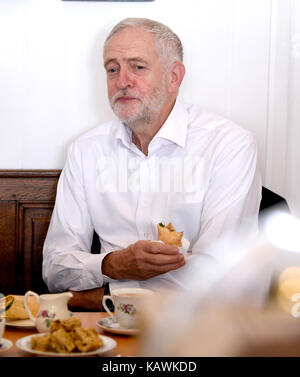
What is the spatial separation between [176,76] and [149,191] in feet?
0.78

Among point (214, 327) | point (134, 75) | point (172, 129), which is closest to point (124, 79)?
point (134, 75)

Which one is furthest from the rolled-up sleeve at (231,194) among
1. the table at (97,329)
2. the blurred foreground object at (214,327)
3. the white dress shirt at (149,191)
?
the blurred foreground object at (214,327)

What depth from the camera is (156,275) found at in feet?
2.65

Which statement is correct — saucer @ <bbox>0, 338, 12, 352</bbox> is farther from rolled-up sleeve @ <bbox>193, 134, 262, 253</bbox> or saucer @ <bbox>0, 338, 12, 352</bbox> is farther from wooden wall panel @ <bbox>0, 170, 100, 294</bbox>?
wooden wall panel @ <bbox>0, 170, 100, 294</bbox>

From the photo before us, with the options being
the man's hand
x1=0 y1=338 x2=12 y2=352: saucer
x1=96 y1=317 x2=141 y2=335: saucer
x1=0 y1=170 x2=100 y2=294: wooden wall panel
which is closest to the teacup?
x1=96 y1=317 x2=141 y2=335: saucer

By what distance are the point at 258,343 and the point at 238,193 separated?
0.71 m

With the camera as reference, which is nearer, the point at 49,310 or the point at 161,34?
the point at 49,310

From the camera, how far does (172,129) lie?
916mm

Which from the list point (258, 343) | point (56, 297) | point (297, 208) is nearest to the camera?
point (258, 343)

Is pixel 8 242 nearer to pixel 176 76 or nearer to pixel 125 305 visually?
pixel 176 76

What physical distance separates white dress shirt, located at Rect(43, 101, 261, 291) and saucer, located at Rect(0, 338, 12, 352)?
369mm

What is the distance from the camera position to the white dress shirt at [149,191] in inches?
32.7
